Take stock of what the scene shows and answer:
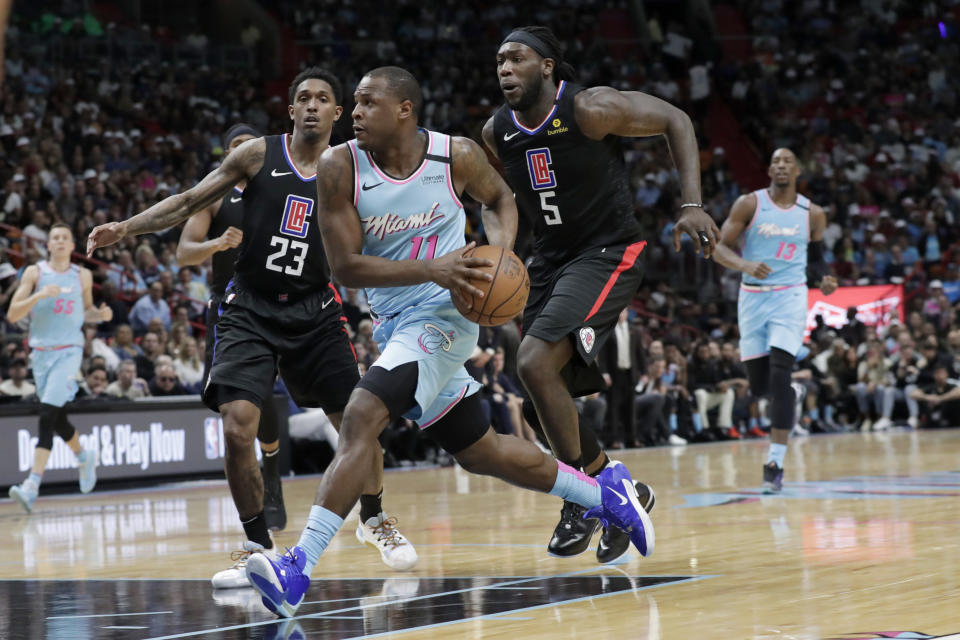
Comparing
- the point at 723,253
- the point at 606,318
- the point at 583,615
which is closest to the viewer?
the point at 583,615

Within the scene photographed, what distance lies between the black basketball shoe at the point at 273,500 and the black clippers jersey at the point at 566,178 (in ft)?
7.51

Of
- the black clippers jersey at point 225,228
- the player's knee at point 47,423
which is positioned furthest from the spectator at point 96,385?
the black clippers jersey at point 225,228

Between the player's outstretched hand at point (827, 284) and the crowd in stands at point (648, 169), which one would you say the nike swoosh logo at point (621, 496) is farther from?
the crowd in stands at point (648, 169)

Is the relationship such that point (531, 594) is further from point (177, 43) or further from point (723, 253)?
point (177, 43)

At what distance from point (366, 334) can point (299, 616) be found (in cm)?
994

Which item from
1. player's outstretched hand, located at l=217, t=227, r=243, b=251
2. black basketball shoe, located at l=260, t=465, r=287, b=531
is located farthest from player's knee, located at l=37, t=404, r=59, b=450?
player's outstretched hand, located at l=217, t=227, r=243, b=251

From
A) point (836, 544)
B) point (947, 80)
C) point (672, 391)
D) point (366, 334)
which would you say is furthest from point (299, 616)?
point (947, 80)

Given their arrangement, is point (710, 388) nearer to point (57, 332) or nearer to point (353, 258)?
point (57, 332)

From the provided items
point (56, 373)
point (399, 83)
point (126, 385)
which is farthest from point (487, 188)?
point (126, 385)

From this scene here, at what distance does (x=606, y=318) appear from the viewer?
231 inches

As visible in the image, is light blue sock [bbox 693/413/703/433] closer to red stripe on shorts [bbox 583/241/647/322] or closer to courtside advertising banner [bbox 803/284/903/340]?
courtside advertising banner [bbox 803/284/903/340]

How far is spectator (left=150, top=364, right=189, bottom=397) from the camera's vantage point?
12.9 meters

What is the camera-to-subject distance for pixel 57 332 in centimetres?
1057

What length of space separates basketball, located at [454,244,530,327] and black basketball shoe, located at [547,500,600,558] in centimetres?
119
